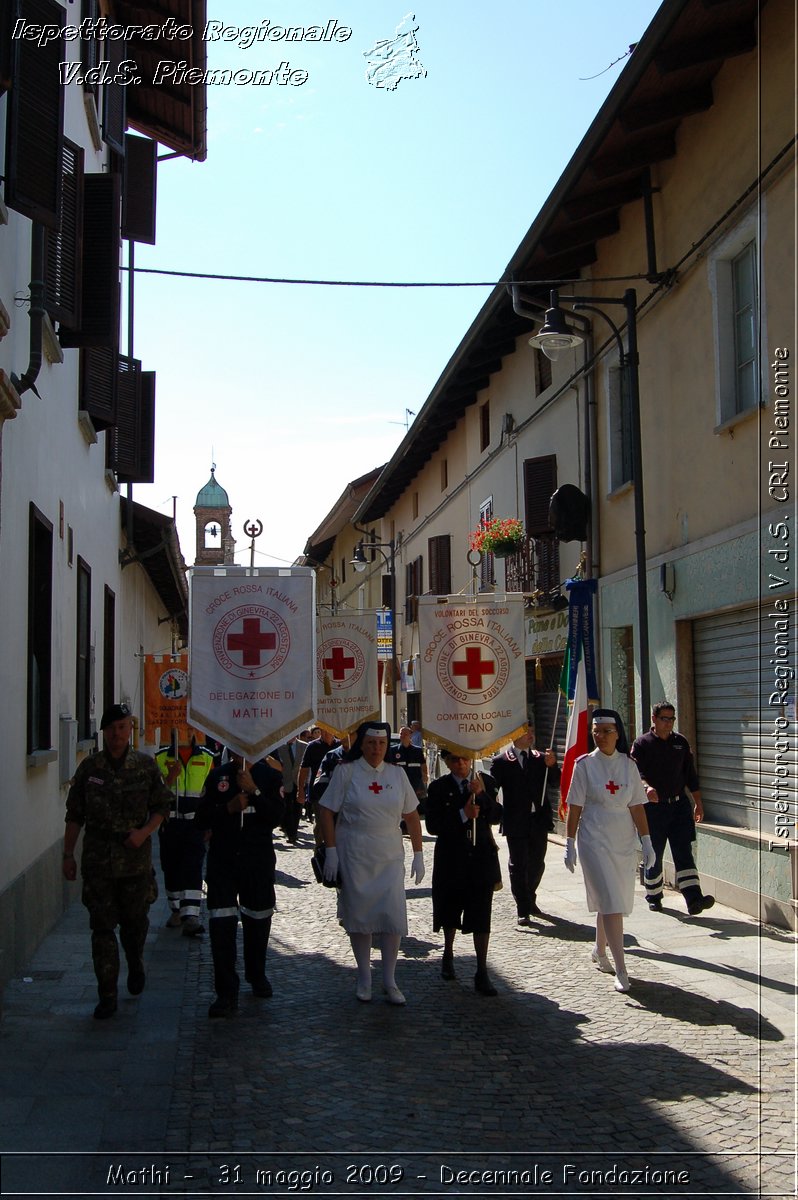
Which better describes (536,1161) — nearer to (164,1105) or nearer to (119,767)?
(164,1105)

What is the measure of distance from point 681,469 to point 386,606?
938 inches

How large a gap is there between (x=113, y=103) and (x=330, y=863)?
9676 mm

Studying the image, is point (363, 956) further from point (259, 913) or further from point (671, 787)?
point (671, 787)

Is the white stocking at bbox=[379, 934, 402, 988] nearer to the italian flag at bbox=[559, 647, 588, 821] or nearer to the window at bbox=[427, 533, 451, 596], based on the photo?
the italian flag at bbox=[559, 647, 588, 821]

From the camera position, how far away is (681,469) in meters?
12.1

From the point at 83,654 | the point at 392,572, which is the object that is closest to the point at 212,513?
the point at 392,572

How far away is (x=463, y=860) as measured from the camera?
856 cm

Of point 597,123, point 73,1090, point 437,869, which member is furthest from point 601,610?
point 73,1090

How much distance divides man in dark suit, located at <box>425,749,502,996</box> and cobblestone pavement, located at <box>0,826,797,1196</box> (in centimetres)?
41

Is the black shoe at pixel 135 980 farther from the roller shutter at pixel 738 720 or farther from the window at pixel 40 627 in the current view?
the roller shutter at pixel 738 720

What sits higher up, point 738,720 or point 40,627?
point 40,627

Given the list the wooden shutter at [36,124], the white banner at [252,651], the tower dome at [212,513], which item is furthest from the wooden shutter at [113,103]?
the tower dome at [212,513]

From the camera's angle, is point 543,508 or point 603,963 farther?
point 543,508

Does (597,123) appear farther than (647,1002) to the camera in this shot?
Yes
